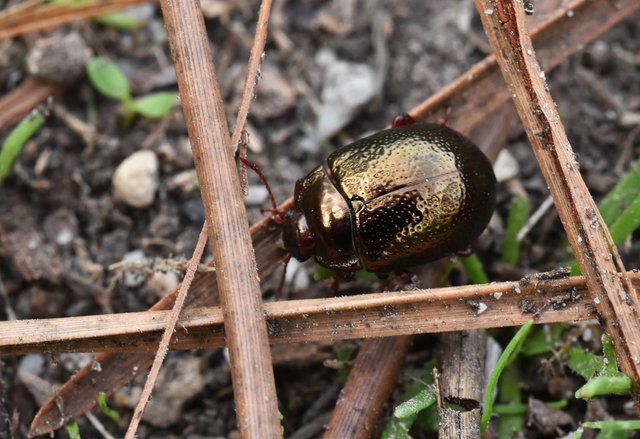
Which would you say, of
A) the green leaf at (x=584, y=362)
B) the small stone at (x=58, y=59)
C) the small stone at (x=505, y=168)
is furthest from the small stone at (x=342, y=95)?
the green leaf at (x=584, y=362)

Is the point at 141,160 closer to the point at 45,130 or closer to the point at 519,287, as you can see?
the point at 45,130

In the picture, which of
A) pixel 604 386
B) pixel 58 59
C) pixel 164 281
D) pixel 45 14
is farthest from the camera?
pixel 45 14

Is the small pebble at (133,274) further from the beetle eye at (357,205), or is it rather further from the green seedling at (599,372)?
the green seedling at (599,372)

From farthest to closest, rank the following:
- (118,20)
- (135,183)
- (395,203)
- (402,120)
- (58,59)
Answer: (118,20) → (58,59) → (135,183) → (402,120) → (395,203)

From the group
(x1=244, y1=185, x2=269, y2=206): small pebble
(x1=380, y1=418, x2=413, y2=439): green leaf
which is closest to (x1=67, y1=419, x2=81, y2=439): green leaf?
(x1=380, y1=418, x2=413, y2=439): green leaf

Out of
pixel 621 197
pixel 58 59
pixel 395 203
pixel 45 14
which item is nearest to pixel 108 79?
pixel 58 59

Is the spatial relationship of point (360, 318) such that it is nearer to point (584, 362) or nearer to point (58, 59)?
point (584, 362)

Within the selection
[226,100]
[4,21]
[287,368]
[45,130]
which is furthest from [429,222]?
[4,21]
